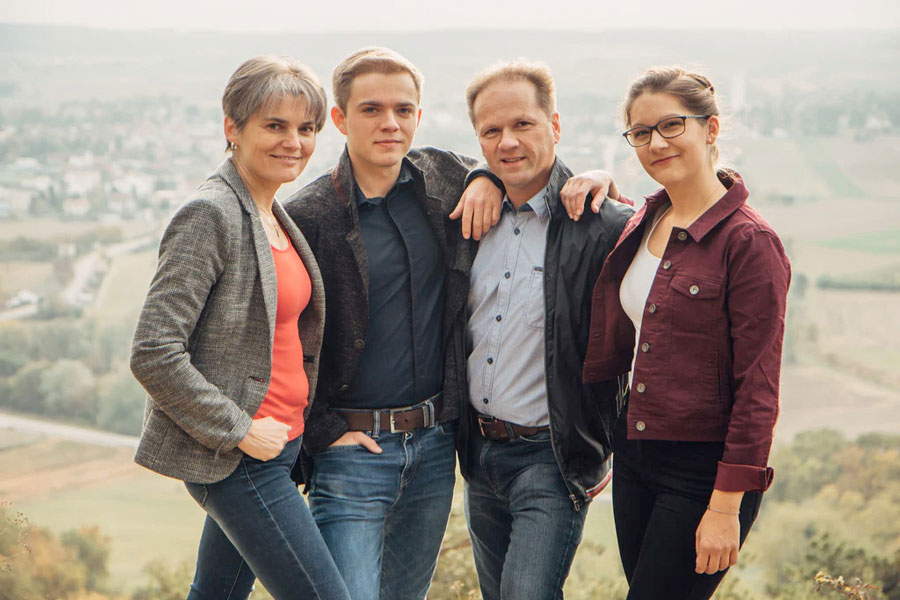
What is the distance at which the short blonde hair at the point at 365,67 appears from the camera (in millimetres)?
2242

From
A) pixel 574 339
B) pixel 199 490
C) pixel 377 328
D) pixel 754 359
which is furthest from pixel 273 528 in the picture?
pixel 754 359

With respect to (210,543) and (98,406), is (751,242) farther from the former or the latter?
(98,406)

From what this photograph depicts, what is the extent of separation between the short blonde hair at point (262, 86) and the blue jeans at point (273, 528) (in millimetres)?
812

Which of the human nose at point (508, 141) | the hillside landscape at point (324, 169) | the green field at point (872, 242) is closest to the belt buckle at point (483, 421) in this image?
the human nose at point (508, 141)

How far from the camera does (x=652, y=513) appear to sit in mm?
1916

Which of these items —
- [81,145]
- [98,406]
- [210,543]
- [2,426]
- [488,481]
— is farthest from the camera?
[81,145]

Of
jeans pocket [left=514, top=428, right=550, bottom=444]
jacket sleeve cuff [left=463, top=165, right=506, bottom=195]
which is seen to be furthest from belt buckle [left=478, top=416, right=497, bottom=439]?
jacket sleeve cuff [left=463, top=165, right=506, bottom=195]

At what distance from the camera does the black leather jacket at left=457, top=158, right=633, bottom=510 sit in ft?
7.12

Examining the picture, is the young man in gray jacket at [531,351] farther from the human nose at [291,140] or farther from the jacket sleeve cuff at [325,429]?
the human nose at [291,140]

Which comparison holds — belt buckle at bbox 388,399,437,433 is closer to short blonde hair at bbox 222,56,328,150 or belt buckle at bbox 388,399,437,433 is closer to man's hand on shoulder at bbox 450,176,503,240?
man's hand on shoulder at bbox 450,176,503,240

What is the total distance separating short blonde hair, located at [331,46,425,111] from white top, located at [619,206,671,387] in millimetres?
749

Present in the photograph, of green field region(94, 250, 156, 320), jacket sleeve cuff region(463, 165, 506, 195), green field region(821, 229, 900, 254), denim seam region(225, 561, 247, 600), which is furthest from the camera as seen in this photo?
green field region(821, 229, 900, 254)

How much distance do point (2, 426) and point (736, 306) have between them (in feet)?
26.1

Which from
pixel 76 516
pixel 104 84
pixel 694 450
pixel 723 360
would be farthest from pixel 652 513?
pixel 104 84
